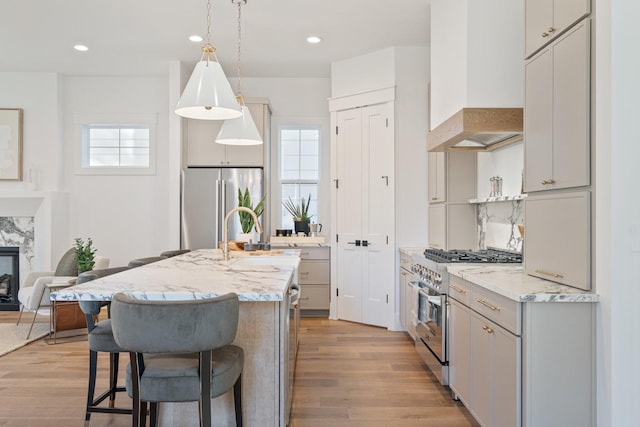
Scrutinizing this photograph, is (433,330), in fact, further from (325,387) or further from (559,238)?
(559,238)

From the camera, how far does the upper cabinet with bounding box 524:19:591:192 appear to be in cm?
200

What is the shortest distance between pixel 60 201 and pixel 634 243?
6.20m

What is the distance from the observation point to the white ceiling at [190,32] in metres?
4.07

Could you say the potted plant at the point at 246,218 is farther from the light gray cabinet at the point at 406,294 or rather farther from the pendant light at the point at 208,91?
the pendant light at the point at 208,91

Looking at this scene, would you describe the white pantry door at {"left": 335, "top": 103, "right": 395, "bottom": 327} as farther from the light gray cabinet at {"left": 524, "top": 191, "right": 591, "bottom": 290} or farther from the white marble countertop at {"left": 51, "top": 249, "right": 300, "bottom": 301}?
the light gray cabinet at {"left": 524, "top": 191, "right": 591, "bottom": 290}

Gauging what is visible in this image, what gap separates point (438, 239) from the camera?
451 cm

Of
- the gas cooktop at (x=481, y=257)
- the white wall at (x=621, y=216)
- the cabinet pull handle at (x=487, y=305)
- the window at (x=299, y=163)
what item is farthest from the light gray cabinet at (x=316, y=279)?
the white wall at (x=621, y=216)

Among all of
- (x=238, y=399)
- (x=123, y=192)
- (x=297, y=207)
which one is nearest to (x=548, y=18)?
(x=238, y=399)

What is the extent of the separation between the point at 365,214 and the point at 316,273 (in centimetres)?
95

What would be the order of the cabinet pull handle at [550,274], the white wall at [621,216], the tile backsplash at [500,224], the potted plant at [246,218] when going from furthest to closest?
the potted plant at [246,218] < the tile backsplash at [500,224] < the cabinet pull handle at [550,274] < the white wall at [621,216]

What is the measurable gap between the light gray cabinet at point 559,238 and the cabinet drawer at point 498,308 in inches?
11.6

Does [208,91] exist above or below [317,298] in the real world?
above

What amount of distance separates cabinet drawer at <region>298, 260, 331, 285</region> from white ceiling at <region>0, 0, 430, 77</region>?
95.8 inches

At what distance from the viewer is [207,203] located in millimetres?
5438
